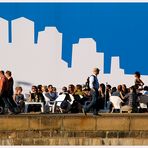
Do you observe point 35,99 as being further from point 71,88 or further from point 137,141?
point 137,141

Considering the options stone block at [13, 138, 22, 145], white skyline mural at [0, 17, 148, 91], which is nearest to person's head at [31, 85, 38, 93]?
white skyline mural at [0, 17, 148, 91]

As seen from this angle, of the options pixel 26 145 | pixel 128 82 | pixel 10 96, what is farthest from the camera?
pixel 128 82

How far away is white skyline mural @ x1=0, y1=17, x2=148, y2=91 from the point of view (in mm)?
24609

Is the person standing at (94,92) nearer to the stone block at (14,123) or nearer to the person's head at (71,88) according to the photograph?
the stone block at (14,123)

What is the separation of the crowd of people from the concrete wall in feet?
1.65

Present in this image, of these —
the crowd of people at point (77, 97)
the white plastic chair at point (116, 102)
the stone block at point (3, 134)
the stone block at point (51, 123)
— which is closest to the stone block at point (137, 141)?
the crowd of people at point (77, 97)

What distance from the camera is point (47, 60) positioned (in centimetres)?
2494

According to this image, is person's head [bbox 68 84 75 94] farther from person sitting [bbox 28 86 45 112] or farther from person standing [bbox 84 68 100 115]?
person standing [bbox 84 68 100 115]

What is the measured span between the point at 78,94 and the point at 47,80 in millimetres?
1315

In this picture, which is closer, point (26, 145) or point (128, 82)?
point (26, 145)

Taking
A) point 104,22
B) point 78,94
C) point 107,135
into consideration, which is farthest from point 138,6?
point 107,135

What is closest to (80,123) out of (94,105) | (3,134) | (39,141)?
(94,105)

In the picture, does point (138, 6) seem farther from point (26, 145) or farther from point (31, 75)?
point (26, 145)

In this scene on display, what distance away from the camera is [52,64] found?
81.6 feet
